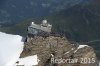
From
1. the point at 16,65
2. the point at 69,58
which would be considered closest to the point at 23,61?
the point at 16,65

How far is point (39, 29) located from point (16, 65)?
36.6 ft

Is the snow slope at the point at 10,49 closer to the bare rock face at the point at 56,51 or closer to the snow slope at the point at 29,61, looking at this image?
the snow slope at the point at 29,61

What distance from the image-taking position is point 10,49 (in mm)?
91375

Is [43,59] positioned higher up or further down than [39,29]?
further down

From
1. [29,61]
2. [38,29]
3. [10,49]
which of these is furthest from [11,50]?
[38,29]

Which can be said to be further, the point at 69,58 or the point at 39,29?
the point at 39,29

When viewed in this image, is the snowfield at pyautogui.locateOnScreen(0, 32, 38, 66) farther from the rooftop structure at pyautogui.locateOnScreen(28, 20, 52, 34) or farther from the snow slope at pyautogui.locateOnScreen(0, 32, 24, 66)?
the rooftop structure at pyautogui.locateOnScreen(28, 20, 52, 34)

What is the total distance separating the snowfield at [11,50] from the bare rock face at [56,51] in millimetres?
1520

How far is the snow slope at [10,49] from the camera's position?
286 feet

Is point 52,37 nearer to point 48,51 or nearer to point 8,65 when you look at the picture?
point 48,51

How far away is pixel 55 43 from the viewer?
8812cm

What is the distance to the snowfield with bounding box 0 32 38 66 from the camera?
86812mm

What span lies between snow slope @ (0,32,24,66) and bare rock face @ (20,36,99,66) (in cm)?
189

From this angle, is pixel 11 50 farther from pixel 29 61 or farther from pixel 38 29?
pixel 38 29
